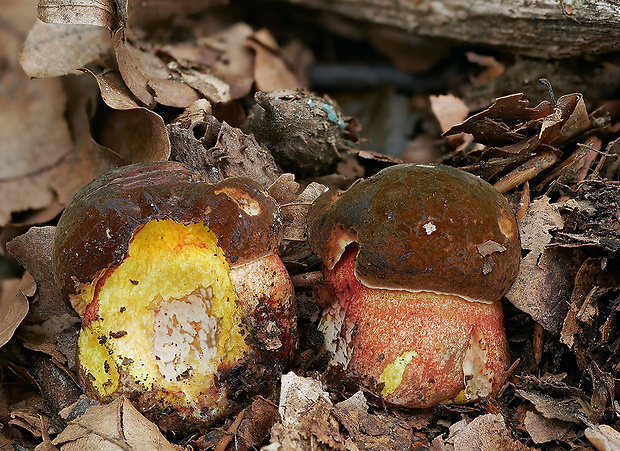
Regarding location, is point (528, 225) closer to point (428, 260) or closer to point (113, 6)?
point (428, 260)

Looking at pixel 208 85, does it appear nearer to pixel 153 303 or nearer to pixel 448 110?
pixel 448 110

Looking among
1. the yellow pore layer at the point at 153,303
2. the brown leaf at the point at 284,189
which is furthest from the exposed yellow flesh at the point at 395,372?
the brown leaf at the point at 284,189

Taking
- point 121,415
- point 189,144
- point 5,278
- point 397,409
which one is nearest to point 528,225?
point 397,409

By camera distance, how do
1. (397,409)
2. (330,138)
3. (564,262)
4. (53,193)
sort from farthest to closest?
1. (53,193)
2. (330,138)
3. (564,262)
4. (397,409)

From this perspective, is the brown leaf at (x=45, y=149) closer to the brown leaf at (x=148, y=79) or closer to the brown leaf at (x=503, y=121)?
the brown leaf at (x=148, y=79)

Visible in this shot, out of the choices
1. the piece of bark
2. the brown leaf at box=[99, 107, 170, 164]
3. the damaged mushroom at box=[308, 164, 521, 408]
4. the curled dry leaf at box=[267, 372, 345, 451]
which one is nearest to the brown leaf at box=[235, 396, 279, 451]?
the curled dry leaf at box=[267, 372, 345, 451]

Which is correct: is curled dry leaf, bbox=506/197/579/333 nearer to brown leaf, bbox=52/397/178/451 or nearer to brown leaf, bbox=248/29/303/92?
brown leaf, bbox=52/397/178/451

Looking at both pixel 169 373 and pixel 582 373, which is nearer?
pixel 169 373
